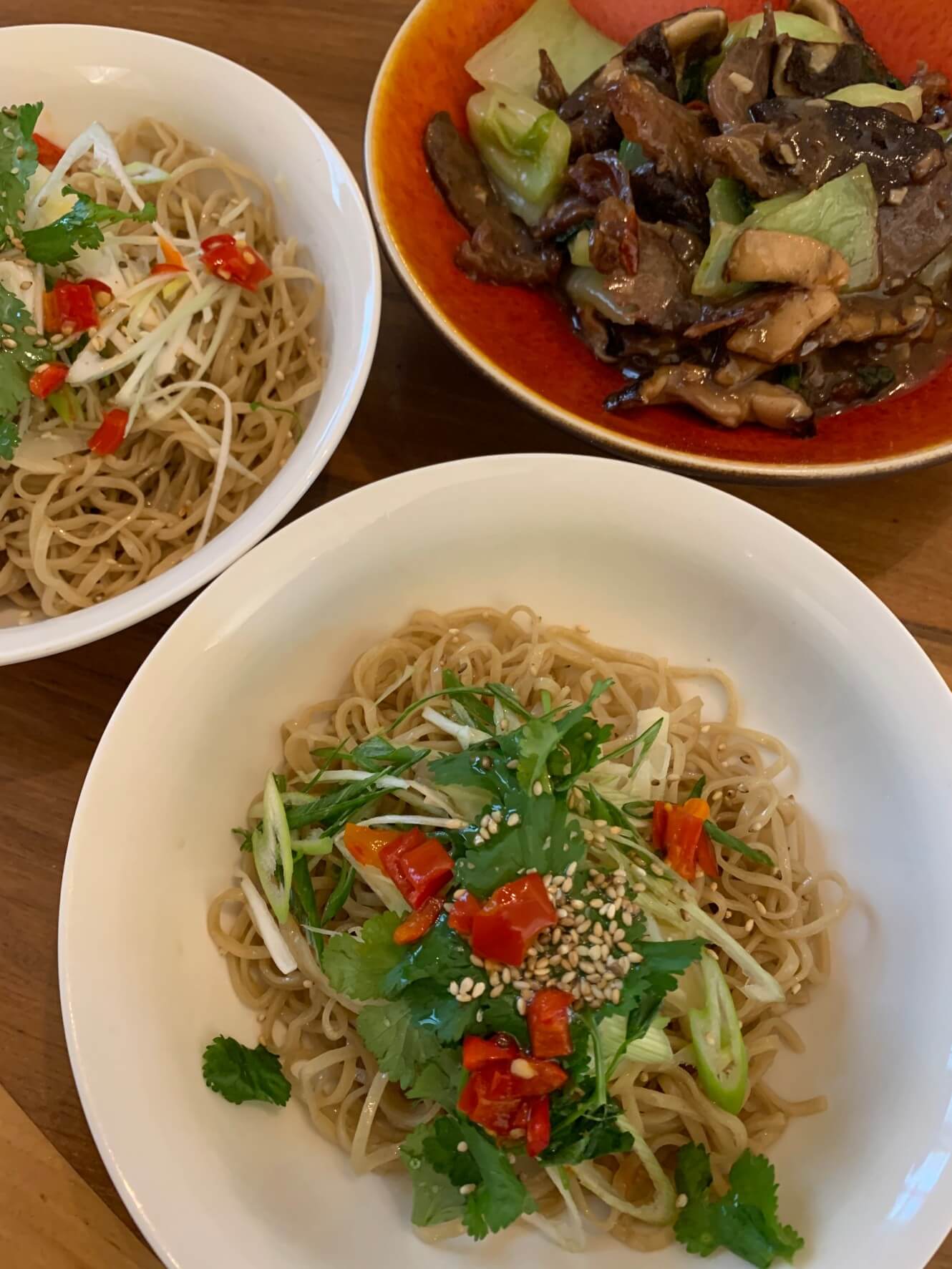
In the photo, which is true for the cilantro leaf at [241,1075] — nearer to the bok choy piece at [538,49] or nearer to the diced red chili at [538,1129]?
the diced red chili at [538,1129]

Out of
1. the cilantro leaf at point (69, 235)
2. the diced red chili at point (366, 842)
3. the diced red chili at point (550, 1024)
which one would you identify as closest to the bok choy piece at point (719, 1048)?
the diced red chili at point (550, 1024)

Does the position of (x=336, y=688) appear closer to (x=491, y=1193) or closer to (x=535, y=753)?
(x=535, y=753)

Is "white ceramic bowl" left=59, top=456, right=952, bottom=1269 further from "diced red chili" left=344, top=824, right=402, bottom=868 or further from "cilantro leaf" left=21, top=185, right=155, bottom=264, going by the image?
"cilantro leaf" left=21, top=185, right=155, bottom=264

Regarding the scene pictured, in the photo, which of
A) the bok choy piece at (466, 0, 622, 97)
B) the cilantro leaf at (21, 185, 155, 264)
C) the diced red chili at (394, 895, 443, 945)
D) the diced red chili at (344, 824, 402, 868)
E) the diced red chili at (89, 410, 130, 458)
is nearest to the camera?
the diced red chili at (394, 895, 443, 945)

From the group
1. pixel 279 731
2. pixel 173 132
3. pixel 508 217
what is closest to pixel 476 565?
pixel 279 731

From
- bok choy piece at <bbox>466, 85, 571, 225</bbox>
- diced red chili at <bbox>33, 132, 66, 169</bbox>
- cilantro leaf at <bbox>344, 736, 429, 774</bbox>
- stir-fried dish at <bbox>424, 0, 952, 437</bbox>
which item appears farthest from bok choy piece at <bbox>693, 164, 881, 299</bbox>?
diced red chili at <bbox>33, 132, 66, 169</bbox>
